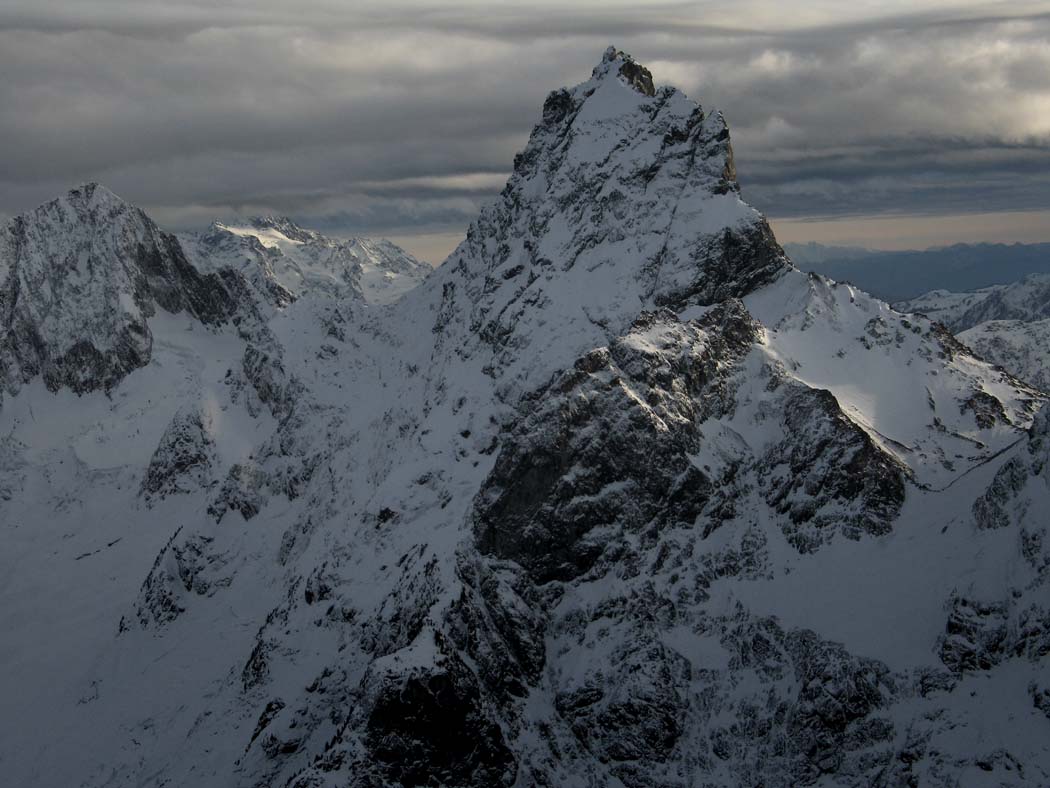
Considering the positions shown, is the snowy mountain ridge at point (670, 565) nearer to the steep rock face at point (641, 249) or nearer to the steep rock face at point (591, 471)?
the steep rock face at point (591, 471)

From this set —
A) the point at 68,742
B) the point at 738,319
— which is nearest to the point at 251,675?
the point at 68,742

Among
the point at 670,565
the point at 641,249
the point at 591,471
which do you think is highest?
the point at 641,249

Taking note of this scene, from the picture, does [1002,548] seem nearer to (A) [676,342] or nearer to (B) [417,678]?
(A) [676,342]

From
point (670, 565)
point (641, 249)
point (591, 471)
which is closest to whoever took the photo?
point (670, 565)

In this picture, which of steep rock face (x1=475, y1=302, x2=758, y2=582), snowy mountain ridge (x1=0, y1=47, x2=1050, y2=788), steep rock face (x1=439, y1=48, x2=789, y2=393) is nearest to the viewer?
snowy mountain ridge (x1=0, y1=47, x2=1050, y2=788)

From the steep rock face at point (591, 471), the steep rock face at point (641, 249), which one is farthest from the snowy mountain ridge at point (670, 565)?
the steep rock face at point (641, 249)

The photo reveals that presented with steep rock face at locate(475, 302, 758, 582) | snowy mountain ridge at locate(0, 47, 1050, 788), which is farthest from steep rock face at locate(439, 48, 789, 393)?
steep rock face at locate(475, 302, 758, 582)

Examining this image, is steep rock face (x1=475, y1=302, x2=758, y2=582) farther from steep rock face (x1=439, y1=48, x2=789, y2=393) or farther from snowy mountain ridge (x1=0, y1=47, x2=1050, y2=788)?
steep rock face (x1=439, y1=48, x2=789, y2=393)

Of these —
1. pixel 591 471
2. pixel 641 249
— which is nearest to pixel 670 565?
pixel 591 471

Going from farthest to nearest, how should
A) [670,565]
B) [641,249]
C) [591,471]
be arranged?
[641,249], [591,471], [670,565]

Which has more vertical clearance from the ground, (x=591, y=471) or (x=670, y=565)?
(x=591, y=471)

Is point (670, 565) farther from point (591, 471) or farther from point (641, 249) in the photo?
point (641, 249)
